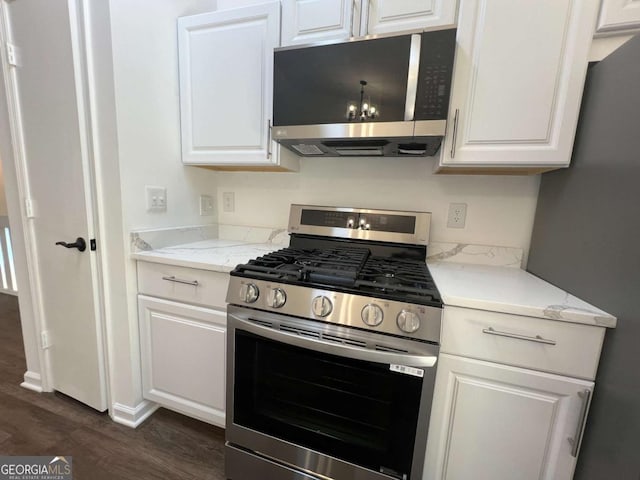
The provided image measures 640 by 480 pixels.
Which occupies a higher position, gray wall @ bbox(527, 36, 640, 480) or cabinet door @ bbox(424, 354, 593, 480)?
gray wall @ bbox(527, 36, 640, 480)

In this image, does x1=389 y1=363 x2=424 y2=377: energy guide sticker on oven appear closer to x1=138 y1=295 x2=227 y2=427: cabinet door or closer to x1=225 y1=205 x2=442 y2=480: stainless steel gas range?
x1=225 y1=205 x2=442 y2=480: stainless steel gas range

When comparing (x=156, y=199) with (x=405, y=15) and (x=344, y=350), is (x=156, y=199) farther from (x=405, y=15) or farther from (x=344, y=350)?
(x=405, y=15)

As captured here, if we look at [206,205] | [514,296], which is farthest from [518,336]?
[206,205]

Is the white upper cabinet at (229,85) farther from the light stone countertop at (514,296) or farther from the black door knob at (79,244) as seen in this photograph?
→ the light stone countertop at (514,296)

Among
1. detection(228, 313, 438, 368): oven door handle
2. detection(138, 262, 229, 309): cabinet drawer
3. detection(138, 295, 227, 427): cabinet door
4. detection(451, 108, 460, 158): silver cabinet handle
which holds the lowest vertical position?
detection(138, 295, 227, 427): cabinet door

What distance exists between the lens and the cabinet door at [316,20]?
123cm

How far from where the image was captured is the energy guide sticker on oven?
0.90 meters

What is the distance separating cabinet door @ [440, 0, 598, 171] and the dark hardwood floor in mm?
1829

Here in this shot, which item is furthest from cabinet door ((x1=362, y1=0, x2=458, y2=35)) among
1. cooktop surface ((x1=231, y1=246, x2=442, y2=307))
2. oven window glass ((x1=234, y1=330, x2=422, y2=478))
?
oven window glass ((x1=234, y1=330, x2=422, y2=478))

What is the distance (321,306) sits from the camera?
3.24ft

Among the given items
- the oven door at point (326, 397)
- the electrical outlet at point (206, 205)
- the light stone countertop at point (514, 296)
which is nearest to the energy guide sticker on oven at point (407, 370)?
the oven door at point (326, 397)

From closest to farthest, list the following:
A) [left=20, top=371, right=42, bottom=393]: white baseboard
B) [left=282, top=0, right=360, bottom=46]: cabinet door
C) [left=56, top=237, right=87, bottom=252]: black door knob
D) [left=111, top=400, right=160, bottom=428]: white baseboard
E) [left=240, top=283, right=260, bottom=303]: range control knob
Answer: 1. [left=240, top=283, right=260, bottom=303]: range control knob
2. [left=282, top=0, right=360, bottom=46]: cabinet door
3. [left=56, top=237, right=87, bottom=252]: black door knob
4. [left=111, top=400, right=160, bottom=428]: white baseboard
5. [left=20, top=371, right=42, bottom=393]: white baseboard

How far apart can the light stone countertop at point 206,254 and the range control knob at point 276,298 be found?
25cm

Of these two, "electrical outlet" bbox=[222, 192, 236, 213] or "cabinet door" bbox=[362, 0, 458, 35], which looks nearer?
"cabinet door" bbox=[362, 0, 458, 35]
